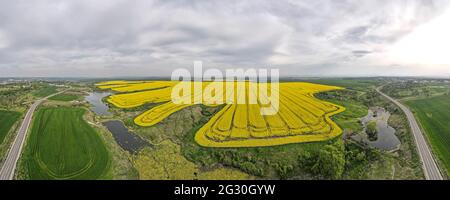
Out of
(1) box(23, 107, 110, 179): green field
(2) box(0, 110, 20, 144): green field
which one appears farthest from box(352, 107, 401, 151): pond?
(2) box(0, 110, 20, 144): green field

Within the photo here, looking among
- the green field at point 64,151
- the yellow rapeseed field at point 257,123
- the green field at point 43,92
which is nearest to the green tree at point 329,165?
the yellow rapeseed field at point 257,123

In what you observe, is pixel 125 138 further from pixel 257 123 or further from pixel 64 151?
pixel 257 123

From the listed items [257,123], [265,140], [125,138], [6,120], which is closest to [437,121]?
[257,123]

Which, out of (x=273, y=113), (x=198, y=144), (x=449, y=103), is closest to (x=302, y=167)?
(x=198, y=144)

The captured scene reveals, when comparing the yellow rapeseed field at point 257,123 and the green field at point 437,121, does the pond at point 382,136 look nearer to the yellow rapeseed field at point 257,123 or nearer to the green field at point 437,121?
the yellow rapeseed field at point 257,123

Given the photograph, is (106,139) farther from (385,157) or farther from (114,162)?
(385,157)

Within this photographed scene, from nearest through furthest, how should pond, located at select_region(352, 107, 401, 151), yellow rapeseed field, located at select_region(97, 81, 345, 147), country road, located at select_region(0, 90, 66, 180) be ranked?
1. country road, located at select_region(0, 90, 66, 180)
2. yellow rapeseed field, located at select_region(97, 81, 345, 147)
3. pond, located at select_region(352, 107, 401, 151)

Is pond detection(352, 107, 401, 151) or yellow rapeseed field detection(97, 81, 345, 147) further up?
yellow rapeseed field detection(97, 81, 345, 147)

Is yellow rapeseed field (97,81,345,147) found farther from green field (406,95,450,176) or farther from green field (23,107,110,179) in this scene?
green field (406,95,450,176)
